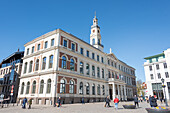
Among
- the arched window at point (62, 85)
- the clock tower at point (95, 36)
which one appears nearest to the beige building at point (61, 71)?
the arched window at point (62, 85)

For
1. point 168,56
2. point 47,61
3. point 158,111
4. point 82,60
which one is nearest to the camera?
point 158,111

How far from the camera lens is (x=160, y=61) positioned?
4884 centimetres

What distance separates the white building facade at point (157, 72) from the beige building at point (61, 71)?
2021 centimetres

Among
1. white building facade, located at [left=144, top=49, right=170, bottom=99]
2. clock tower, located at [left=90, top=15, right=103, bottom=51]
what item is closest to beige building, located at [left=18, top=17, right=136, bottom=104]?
clock tower, located at [left=90, top=15, right=103, bottom=51]

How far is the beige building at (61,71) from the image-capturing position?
2658 cm

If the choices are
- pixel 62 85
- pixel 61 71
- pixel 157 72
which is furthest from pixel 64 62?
pixel 157 72

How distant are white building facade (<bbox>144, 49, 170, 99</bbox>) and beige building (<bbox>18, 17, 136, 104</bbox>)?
20213mm

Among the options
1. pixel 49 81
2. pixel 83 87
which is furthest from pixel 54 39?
pixel 83 87

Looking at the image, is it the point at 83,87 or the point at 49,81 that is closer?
the point at 49,81

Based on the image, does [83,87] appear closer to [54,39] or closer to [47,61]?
[47,61]

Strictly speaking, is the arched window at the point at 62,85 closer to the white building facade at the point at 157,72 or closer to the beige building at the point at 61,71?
the beige building at the point at 61,71

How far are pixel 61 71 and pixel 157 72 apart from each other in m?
39.2

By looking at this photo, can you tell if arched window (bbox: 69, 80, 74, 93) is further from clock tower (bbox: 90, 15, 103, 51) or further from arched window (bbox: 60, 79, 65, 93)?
clock tower (bbox: 90, 15, 103, 51)

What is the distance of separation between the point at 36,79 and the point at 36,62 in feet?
14.3
